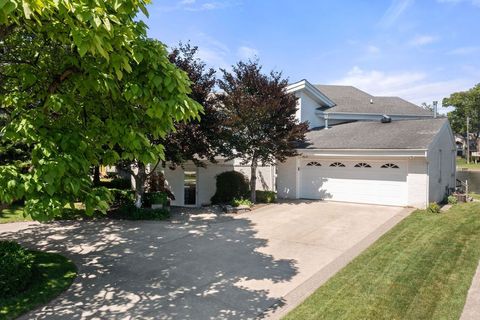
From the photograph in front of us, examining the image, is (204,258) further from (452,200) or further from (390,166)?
(452,200)

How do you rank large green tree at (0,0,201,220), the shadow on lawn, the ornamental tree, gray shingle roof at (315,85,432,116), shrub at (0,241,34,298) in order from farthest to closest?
gray shingle roof at (315,85,432,116) < the ornamental tree < shrub at (0,241,34,298) < the shadow on lawn < large green tree at (0,0,201,220)

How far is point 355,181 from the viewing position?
17391 millimetres

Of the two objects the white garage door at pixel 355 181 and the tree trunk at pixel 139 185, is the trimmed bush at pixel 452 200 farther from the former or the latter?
the tree trunk at pixel 139 185

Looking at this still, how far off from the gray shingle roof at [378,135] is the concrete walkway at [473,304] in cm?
889

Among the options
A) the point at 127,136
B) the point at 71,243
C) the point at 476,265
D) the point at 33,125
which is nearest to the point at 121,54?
the point at 127,136

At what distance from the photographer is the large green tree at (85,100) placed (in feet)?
Answer: 12.1

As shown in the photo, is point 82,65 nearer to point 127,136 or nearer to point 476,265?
point 127,136

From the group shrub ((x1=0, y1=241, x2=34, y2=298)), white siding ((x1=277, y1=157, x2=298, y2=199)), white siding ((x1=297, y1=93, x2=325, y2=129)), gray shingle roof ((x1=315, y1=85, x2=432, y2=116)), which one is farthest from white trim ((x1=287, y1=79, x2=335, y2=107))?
shrub ((x1=0, y1=241, x2=34, y2=298))

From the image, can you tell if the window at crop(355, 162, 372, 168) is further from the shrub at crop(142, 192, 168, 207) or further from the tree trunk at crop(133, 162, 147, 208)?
the tree trunk at crop(133, 162, 147, 208)

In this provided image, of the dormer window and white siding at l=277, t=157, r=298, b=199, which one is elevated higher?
the dormer window

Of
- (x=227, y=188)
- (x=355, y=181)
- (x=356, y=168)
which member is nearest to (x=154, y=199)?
(x=227, y=188)

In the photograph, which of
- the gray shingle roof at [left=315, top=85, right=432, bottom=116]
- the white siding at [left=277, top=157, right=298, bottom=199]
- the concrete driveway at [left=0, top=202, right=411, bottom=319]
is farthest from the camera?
the gray shingle roof at [left=315, top=85, right=432, bottom=116]

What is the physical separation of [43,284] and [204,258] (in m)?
3.89

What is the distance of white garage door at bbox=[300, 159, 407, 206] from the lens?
16.1 meters
